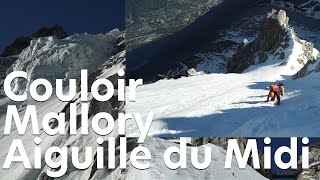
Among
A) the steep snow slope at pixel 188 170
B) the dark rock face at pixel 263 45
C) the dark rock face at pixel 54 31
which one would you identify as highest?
the dark rock face at pixel 54 31

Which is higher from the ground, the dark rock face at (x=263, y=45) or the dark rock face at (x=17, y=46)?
the dark rock face at (x=17, y=46)

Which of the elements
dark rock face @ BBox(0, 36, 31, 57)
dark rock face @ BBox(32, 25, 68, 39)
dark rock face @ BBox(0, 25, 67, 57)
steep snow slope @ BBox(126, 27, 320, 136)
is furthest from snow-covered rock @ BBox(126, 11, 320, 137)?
dark rock face @ BBox(0, 36, 31, 57)

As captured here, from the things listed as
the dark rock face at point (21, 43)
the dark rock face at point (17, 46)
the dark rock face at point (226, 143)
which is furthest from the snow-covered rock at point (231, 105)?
the dark rock face at point (17, 46)

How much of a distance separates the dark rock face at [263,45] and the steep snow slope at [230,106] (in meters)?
0.42

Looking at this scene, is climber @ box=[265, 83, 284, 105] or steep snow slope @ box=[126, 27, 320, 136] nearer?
steep snow slope @ box=[126, 27, 320, 136]

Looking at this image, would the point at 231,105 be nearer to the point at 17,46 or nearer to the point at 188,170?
the point at 188,170

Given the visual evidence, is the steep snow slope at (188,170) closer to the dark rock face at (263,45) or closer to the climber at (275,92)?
the climber at (275,92)

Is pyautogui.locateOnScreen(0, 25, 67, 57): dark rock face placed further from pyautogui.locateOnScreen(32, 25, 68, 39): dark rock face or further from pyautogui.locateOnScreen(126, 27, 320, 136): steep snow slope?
pyautogui.locateOnScreen(126, 27, 320, 136): steep snow slope

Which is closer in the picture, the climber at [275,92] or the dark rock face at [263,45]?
the climber at [275,92]

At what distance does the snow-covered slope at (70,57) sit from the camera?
166 ft

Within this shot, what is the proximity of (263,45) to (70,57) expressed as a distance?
35517 millimetres

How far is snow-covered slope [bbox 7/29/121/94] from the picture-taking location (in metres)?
50.7

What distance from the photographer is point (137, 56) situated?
40.9 feet

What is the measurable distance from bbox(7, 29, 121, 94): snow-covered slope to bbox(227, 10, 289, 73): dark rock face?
32.3m
